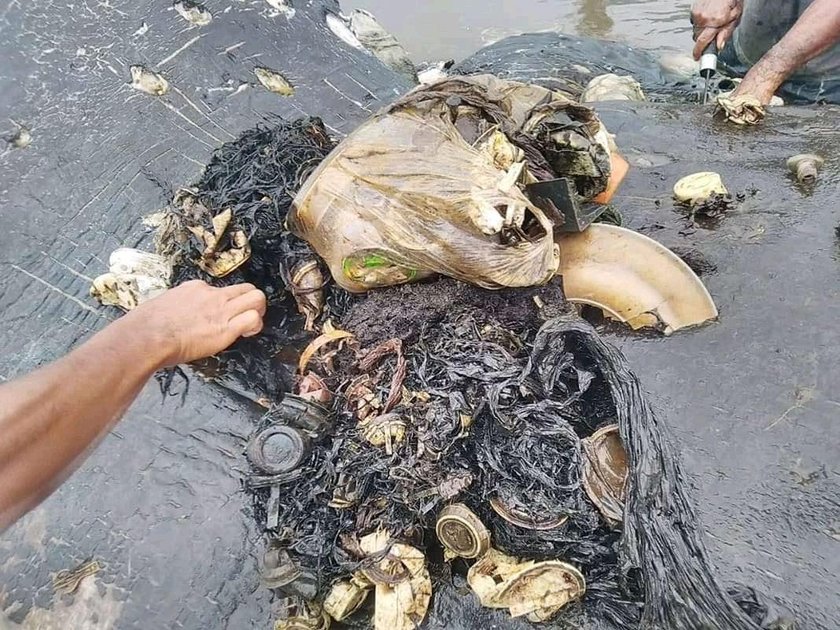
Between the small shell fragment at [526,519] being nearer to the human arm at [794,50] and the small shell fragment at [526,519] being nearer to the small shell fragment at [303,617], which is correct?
the small shell fragment at [303,617]

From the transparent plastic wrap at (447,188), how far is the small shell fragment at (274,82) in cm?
133

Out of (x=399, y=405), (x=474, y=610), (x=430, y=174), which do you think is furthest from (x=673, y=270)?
(x=474, y=610)

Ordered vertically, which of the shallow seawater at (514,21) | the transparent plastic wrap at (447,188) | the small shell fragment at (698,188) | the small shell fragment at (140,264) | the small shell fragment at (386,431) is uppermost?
the transparent plastic wrap at (447,188)

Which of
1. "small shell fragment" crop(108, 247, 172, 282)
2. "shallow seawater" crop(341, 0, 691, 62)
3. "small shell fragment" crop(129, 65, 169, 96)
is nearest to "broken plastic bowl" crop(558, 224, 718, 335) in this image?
"small shell fragment" crop(108, 247, 172, 282)

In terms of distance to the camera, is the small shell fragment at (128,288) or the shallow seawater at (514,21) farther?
the shallow seawater at (514,21)

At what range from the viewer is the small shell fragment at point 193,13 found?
10.6ft

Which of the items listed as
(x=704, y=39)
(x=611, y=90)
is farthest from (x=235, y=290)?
(x=704, y=39)

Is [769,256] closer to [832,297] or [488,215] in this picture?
[832,297]

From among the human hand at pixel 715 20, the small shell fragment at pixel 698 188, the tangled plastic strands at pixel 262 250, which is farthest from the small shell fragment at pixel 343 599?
the human hand at pixel 715 20

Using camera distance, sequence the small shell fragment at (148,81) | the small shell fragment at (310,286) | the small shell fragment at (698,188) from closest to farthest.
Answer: the small shell fragment at (310,286), the small shell fragment at (698,188), the small shell fragment at (148,81)

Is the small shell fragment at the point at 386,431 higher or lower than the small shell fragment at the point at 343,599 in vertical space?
higher

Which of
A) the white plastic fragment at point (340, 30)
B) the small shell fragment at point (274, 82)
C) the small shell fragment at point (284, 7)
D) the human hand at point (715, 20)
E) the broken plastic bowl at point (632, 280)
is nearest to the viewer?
the broken plastic bowl at point (632, 280)

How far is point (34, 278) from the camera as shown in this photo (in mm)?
2635

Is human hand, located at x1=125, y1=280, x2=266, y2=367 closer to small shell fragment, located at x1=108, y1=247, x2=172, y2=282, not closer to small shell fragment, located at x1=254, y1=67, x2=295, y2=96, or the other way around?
small shell fragment, located at x1=108, y1=247, x2=172, y2=282
